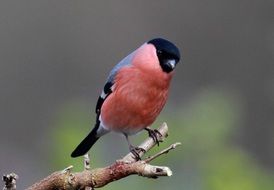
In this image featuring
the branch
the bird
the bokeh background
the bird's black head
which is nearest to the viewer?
the branch

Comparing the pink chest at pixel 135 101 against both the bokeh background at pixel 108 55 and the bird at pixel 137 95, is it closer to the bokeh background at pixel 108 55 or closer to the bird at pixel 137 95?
the bird at pixel 137 95

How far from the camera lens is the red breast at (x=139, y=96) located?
112 inches

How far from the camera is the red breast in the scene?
9.37 ft

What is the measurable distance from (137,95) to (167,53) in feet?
0.81

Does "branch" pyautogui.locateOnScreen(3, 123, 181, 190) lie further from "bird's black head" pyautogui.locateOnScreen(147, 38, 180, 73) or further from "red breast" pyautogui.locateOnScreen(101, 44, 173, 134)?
"red breast" pyautogui.locateOnScreen(101, 44, 173, 134)

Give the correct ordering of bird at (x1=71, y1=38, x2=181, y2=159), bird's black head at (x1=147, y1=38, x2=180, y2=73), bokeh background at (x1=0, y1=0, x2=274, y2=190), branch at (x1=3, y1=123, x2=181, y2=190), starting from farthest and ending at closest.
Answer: bokeh background at (x1=0, y1=0, x2=274, y2=190), bird at (x1=71, y1=38, x2=181, y2=159), bird's black head at (x1=147, y1=38, x2=180, y2=73), branch at (x1=3, y1=123, x2=181, y2=190)

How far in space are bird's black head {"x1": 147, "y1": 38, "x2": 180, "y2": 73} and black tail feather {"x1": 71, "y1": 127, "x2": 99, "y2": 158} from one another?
386 mm

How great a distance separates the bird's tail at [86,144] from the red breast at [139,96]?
0.08m

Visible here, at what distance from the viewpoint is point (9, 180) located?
6.72ft

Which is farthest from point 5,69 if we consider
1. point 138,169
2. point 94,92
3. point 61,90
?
point 138,169

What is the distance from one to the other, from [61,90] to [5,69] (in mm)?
479

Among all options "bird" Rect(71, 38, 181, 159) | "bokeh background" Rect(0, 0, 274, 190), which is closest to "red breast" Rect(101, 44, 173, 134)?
"bird" Rect(71, 38, 181, 159)

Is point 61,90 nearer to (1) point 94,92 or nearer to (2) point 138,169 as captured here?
(1) point 94,92

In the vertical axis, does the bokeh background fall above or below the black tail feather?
above
